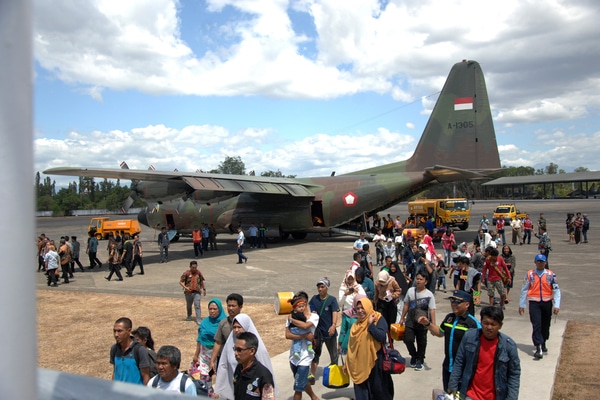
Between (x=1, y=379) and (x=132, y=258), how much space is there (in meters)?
17.6

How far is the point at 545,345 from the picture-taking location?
8219 millimetres

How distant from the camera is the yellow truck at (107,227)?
36.4 m

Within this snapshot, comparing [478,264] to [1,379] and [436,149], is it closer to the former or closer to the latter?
[1,379]

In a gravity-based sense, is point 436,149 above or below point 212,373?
above

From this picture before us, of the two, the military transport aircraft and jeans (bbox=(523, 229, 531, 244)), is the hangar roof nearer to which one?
jeans (bbox=(523, 229, 531, 244))

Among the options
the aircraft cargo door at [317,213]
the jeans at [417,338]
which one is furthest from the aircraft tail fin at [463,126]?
the jeans at [417,338]

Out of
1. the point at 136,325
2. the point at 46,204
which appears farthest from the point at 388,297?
the point at 46,204

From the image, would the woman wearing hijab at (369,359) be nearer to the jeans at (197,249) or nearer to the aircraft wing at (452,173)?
the jeans at (197,249)

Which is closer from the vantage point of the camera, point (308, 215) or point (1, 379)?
point (1, 379)

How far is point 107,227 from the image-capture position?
121 ft

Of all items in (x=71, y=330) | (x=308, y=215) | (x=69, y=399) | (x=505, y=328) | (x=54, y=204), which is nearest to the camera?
(x=69, y=399)

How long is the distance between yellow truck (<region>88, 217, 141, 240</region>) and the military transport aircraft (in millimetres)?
7711

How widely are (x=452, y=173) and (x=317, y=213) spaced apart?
7.72 m

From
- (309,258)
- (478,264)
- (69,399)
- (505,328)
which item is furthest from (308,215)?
(69,399)
